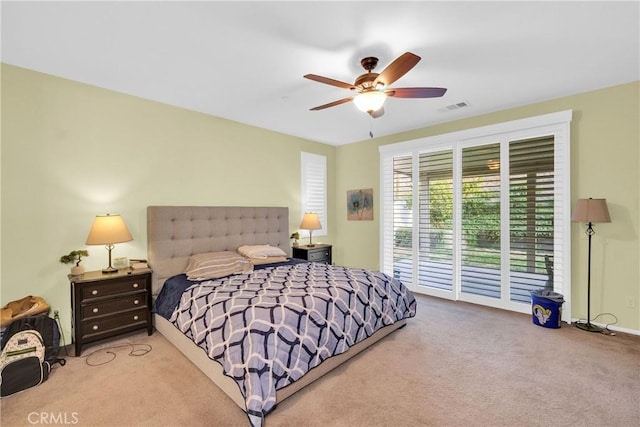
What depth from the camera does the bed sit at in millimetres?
2082

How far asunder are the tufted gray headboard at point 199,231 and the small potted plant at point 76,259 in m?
0.63

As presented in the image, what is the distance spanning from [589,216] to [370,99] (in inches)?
110

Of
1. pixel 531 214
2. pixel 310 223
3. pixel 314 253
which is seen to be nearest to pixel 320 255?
pixel 314 253

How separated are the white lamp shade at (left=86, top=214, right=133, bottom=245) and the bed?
46cm

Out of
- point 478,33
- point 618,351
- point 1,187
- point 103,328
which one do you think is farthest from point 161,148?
point 618,351

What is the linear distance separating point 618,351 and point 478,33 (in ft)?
10.5

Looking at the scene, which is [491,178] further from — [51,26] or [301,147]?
[51,26]

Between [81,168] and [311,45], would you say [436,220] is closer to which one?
[311,45]

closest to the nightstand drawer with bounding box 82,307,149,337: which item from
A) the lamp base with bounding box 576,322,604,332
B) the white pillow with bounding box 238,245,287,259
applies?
the white pillow with bounding box 238,245,287,259

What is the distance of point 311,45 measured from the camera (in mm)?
2342

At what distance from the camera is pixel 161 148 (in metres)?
3.55

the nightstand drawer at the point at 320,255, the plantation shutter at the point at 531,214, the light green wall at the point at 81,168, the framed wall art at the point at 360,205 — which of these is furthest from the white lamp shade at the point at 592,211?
the light green wall at the point at 81,168

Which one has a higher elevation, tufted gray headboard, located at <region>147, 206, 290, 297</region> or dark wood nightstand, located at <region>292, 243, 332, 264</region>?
tufted gray headboard, located at <region>147, 206, 290, 297</region>

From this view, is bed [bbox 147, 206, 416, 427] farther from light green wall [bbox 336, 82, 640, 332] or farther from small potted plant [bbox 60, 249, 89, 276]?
light green wall [bbox 336, 82, 640, 332]
